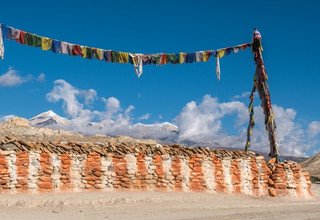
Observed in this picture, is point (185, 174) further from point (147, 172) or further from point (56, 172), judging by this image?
point (56, 172)

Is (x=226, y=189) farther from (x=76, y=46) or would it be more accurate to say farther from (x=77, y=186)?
(x=76, y=46)

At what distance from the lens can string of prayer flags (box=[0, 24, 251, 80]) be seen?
2258 centimetres

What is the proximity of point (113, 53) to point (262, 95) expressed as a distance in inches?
345

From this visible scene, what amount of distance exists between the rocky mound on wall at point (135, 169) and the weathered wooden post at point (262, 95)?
3.24 metres

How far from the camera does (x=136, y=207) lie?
666 inches

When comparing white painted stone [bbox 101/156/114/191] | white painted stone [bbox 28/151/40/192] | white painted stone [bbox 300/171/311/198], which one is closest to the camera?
white painted stone [bbox 28/151/40/192]

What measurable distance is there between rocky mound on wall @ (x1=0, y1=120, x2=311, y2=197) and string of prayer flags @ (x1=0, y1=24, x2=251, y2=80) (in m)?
5.24

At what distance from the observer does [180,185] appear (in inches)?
804

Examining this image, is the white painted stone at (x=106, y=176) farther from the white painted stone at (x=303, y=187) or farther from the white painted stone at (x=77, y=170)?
the white painted stone at (x=303, y=187)

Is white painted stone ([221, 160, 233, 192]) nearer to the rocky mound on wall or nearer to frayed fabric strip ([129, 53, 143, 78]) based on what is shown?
the rocky mound on wall

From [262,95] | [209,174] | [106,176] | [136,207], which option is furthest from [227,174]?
[262,95]

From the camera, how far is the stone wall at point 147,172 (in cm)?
1783

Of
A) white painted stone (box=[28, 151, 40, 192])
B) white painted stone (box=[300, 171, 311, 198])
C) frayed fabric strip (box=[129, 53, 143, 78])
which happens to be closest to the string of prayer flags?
frayed fabric strip (box=[129, 53, 143, 78])

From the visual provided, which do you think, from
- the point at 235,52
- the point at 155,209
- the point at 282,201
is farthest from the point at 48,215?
the point at 235,52
